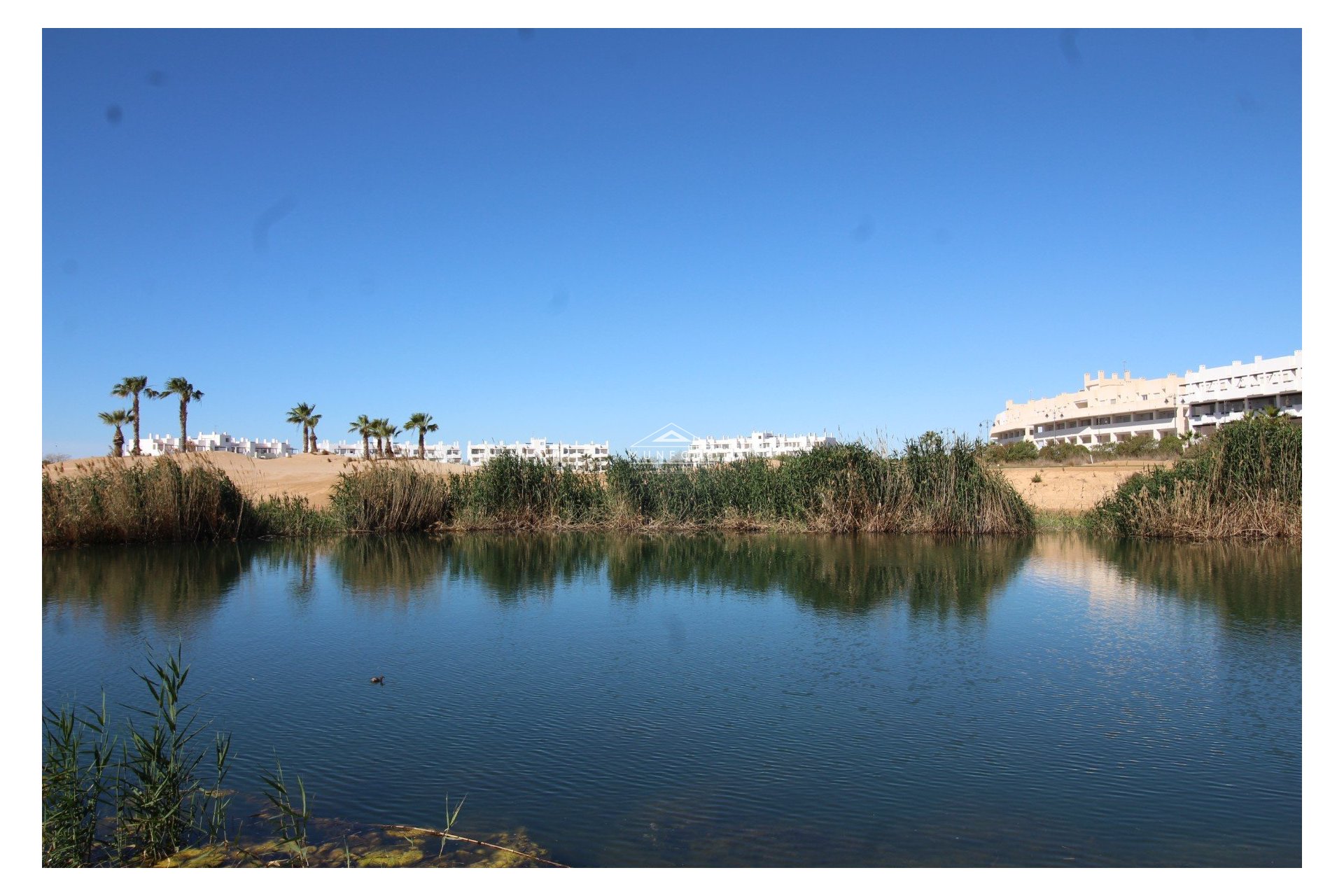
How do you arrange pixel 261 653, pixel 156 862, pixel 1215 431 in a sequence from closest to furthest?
pixel 156 862, pixel 261 653, pixel 1215 431

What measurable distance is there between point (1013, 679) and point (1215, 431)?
1385 cm

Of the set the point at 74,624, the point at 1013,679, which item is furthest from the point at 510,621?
the point at 1013,679

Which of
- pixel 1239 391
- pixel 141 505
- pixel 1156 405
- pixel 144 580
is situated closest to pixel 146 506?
pixel 141 505

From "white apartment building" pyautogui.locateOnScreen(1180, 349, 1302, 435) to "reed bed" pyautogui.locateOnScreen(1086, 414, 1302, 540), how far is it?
39505 millimetres

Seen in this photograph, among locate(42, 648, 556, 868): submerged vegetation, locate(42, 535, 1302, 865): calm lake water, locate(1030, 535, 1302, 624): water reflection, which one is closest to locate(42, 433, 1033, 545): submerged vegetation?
locate(1030, 535, 1302, 624): water reflection

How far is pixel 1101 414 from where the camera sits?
7256 centimetres

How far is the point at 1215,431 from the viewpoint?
1966 centimetres

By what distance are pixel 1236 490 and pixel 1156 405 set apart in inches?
2134

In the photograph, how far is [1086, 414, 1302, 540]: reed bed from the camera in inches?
730

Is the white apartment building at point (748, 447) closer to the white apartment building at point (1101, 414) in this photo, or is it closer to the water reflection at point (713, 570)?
the water reflection at point (713, 570)

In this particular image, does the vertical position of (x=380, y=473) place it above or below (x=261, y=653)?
above

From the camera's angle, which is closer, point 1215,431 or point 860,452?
point 1215,431
